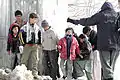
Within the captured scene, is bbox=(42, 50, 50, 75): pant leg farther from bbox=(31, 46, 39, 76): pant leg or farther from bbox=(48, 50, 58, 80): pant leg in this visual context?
bbox=(31, 46, 39, 76): pant leg

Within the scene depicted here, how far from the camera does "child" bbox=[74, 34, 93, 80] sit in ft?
29.3

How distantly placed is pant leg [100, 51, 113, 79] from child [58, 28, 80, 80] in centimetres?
214

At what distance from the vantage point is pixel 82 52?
9.10 m

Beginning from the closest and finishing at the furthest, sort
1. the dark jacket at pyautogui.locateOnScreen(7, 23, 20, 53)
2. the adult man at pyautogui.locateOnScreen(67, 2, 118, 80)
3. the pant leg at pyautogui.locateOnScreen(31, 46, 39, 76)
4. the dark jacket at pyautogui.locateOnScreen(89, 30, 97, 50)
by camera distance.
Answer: the adult man at pyautogui.locateOnScreen(67, 2, 118, 80) < the pant leg at pyautogui.locateOnScreen(31, 46, 39, 76) < the dark jacket at pyautogui.locateOnScreen(7, 23, 20, 53) < the dark jacket at pyautogui.locateOnScreen(89, 30, 97, 50)

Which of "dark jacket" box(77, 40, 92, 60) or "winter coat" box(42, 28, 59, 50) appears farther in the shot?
"winter coat" box(42, 28, 59, 50)

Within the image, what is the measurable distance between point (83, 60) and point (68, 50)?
0.49 m

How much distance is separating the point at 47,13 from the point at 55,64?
6.60ft

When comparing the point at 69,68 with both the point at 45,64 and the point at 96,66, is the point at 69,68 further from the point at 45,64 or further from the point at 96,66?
the point at 96,66

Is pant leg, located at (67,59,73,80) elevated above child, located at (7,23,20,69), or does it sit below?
below

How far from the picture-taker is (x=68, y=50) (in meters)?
9.13

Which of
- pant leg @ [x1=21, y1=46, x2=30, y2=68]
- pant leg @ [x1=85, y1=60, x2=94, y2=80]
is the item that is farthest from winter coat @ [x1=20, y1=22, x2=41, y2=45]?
pant leg @ [x1=85, y1=60, x2=94, y2=80]

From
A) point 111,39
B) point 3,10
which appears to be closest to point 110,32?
point 111,39

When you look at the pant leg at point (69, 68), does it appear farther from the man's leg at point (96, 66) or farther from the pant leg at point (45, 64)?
the man's leg at point (96, 66)

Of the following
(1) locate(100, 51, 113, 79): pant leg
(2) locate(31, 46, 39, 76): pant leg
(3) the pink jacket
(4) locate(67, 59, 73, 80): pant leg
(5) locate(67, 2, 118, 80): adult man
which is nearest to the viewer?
(1) locate(100, 51, 113, 79): pant leg
